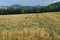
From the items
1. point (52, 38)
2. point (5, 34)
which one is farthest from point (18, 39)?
point (52, 38)

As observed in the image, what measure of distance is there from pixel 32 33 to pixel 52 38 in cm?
83

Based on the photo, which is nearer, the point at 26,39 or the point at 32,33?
the point at 26,39

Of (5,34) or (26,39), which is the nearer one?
(26,39)

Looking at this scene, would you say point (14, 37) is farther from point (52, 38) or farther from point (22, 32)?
point (52, 38)

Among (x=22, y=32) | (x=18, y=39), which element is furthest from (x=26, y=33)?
(x=18, y=39)

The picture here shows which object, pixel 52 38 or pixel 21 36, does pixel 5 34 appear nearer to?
pixel 21 36

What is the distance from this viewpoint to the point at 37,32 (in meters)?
7.57

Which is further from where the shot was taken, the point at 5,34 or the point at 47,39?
the point at 5,34

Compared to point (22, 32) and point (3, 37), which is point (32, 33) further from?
point (3, 37)

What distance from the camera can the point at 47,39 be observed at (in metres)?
6.87

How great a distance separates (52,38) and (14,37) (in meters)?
1.34

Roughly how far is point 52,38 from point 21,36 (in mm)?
1104

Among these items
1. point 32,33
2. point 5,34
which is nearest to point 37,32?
point 32,33

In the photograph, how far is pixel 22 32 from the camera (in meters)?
7.56
